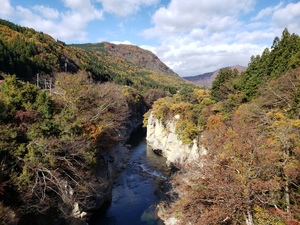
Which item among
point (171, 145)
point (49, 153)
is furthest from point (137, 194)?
point (49, 153)

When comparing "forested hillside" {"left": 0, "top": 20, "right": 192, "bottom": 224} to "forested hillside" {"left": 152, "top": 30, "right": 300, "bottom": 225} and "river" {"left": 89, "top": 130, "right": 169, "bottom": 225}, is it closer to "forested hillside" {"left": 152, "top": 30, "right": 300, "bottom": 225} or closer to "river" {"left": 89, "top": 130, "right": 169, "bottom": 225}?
"river" {"left": 89, "top": 130, "right": 169, "bottom": 225}

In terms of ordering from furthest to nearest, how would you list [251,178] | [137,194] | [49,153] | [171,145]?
[171,145] → [137,194] → [49,153] → [251,178]

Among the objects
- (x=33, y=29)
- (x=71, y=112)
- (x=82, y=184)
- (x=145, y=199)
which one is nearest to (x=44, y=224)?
(x=82, y=184)

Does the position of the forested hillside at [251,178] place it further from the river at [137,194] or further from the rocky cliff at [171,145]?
the rocky cliff at [171,145]

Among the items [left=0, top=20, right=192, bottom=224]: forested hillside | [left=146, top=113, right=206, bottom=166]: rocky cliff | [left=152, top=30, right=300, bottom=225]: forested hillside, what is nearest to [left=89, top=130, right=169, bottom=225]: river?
[left=0, top=20, right=192, bottom=224]: forested hillside

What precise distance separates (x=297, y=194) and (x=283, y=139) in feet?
10.5

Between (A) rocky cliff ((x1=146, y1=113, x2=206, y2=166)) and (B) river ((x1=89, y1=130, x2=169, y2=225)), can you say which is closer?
(B) river ((x1=89, y1=130, x2=169, y2=225))

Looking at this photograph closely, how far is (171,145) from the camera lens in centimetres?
3566

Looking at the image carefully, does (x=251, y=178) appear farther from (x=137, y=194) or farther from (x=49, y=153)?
(x=137, y=194)

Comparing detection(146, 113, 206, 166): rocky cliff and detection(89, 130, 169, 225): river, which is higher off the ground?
detection(146, 113, 206, 166): rocky cliff

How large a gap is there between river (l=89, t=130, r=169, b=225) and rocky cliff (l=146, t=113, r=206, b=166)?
6.62 feet

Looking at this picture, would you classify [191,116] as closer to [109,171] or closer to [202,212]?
[109,171]

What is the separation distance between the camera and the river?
815 inches

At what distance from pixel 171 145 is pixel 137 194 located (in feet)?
39.9
